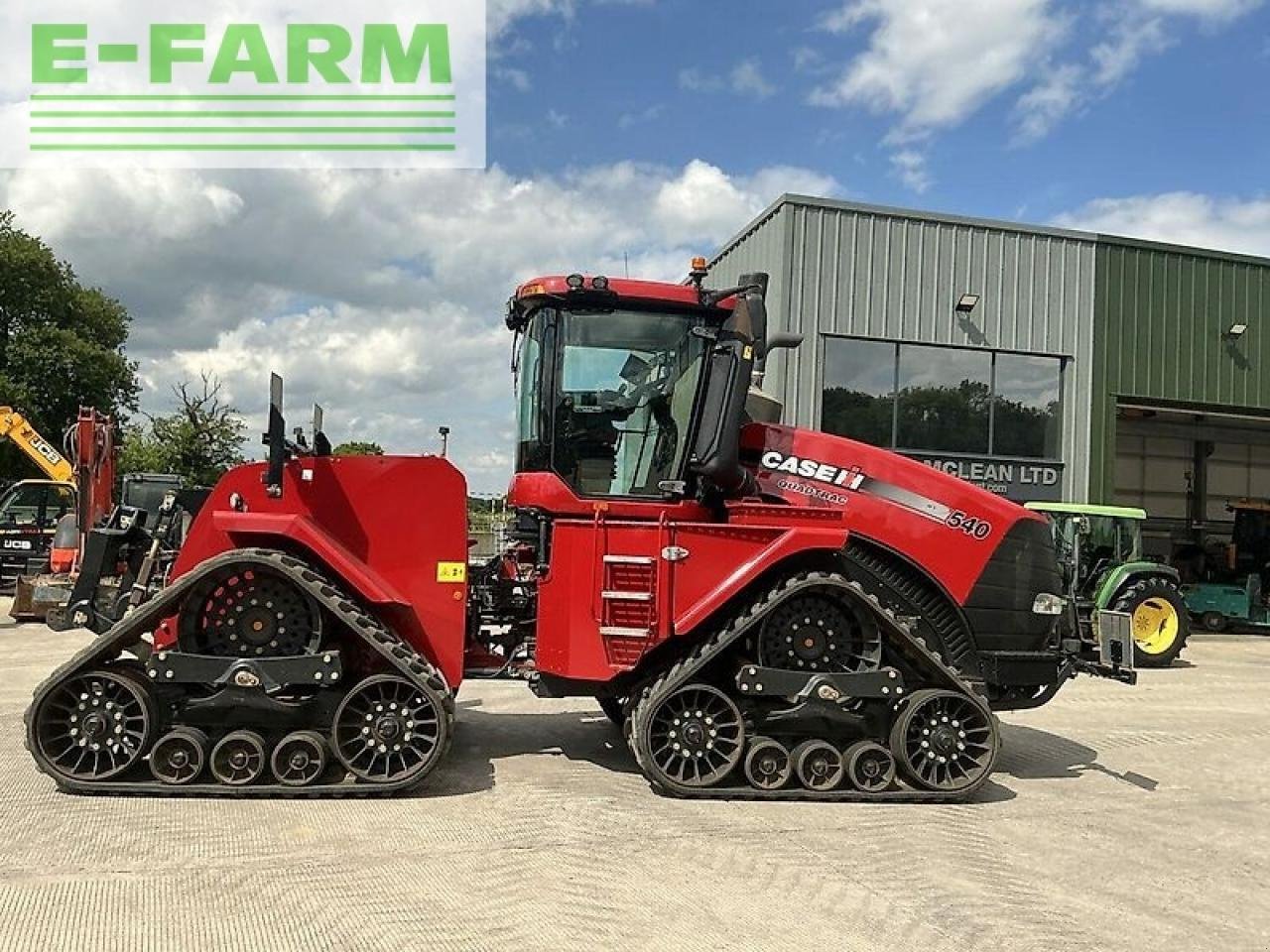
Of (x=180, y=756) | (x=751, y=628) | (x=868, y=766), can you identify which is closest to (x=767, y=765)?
(x=868, y=766)

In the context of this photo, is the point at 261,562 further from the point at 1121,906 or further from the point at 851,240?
the point at 851,240

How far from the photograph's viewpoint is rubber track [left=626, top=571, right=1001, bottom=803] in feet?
19.5

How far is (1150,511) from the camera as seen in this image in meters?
27.0

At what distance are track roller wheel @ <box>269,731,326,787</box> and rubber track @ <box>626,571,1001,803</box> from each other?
170cm

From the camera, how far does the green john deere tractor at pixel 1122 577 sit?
47.4ft

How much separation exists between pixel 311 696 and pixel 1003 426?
544 inches

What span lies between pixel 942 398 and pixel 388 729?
12796 millimetres

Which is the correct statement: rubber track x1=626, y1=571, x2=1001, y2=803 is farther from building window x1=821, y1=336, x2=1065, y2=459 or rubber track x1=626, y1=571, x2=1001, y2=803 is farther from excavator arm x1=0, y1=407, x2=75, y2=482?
excavator arm x1=0, y1=407, x2=75, y2=482

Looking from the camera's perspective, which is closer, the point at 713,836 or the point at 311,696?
the point at 713,836

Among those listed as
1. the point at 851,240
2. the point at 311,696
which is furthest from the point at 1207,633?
the point at 311,696

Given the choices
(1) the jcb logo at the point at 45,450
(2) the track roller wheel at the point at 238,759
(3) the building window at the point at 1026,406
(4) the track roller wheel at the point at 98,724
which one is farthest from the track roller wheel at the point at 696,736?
(1) the jcb logo at the point at 45,450

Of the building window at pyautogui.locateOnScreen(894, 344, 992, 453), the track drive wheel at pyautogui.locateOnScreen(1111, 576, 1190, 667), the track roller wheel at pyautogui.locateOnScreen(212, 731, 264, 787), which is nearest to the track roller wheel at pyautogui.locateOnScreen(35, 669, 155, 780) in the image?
the track roller wheel at pyautogui.locateOnScreen(212, 731, 264, 787)

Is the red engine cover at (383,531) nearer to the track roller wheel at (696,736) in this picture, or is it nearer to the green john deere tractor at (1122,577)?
the track roller wheel at (696,736)

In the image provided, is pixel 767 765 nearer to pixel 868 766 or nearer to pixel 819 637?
pixel 868 766
